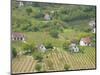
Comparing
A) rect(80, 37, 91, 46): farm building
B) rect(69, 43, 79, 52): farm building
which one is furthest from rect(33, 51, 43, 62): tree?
rect(80, 37, 91, 46): farm building

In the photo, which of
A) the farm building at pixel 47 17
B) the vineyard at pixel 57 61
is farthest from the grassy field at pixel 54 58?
the farm building at pixel 47 17

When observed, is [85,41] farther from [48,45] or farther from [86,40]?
[48,45]

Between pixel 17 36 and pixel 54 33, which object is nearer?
pixel 17 36

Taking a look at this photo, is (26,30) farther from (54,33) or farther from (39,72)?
(39,72)

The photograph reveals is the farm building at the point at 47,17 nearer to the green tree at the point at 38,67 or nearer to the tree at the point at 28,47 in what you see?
the tree at the point at 28,47

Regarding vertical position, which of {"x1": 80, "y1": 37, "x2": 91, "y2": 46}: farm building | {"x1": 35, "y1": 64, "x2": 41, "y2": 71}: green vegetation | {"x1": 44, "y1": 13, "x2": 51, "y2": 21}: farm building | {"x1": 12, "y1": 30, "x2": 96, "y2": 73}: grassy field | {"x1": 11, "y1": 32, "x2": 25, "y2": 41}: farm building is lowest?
{"x1": 35, "y1": 64, "x2": 41, "y2": 71}: green vegetation

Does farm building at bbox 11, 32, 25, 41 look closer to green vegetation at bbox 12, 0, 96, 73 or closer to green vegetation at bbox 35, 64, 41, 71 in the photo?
green vegetation at bbox 12, 0, 96, 73

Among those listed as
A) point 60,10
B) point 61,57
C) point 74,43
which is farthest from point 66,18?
point 61,57

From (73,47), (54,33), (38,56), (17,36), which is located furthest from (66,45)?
(17,36)
